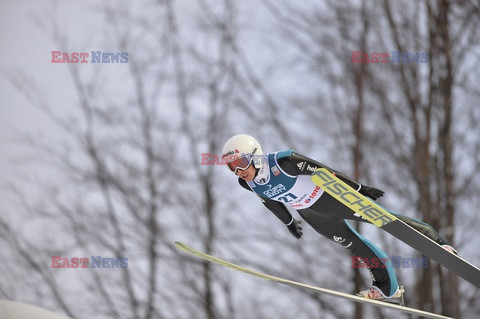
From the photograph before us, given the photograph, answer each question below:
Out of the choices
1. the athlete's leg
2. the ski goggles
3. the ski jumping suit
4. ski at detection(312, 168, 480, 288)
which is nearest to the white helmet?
the ski goggles

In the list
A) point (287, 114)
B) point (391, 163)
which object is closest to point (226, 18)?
point (287, 114)

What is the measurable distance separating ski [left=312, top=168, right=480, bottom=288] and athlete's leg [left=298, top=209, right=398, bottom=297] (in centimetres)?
30

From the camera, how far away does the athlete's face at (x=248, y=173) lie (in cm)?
534

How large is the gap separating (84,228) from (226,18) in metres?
5.45

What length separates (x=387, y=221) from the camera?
5.64 metres

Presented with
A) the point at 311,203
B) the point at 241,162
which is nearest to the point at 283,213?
the point at 311,203

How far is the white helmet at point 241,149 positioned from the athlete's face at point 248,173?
0.04 m

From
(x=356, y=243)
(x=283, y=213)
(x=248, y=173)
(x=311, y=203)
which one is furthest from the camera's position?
(x=356, y=243)

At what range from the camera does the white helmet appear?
523 centimetres

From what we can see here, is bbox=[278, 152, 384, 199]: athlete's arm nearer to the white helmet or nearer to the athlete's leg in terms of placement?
the white helmet

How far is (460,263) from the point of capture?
5945 millimetres

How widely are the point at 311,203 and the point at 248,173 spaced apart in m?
0.60

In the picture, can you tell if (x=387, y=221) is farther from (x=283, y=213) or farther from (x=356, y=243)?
(x=283, y=213)

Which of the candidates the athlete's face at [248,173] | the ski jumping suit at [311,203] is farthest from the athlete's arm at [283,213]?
the athlete's face at [248,173]
